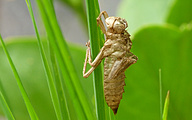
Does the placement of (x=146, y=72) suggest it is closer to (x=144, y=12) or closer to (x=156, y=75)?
(x=156, y=75)

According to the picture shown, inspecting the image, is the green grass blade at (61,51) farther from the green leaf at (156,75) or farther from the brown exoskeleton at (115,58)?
the green leaf at (156,75)

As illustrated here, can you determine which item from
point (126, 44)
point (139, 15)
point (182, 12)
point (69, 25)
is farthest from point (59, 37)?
point (69, 25)

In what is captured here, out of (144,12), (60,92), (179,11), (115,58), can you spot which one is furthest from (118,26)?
(144,12)

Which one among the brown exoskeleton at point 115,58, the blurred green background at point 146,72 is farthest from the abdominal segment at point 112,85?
the blurred green background at point 146,72

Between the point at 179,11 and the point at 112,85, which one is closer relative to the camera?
the point at 112,85

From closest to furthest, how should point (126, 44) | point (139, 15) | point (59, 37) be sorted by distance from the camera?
point (59, 37)
point (126, 44)
point (139, 15)

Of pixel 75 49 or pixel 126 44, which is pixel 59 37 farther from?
pixel 75 49
